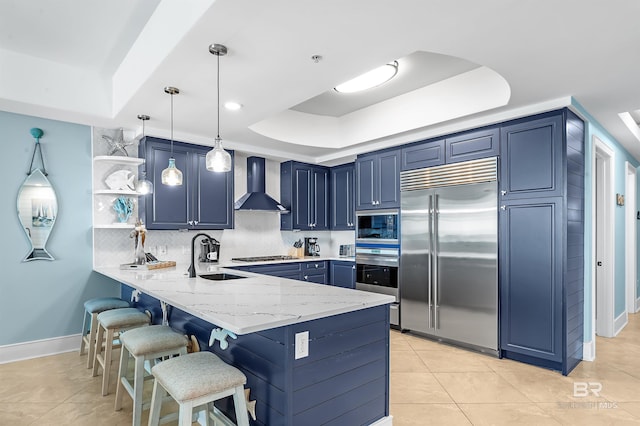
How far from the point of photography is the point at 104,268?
3.90 m

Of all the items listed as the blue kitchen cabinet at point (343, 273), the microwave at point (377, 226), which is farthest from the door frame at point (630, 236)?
the blue kitchen cabinet at point (343, 273)

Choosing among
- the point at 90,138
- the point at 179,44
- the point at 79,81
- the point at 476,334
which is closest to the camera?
the point at 179,44

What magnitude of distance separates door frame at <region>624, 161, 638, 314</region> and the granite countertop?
190 inches

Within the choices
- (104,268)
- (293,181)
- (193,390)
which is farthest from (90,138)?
(193,390)

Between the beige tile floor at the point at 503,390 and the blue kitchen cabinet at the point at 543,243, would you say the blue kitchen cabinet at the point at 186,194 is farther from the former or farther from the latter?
the blue kitchen cabinet at the point at 543,243

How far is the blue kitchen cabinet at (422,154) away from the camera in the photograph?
→ 13.6 feet

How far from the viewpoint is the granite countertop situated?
1.70 metres

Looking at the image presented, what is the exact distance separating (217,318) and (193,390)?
0.32 meters

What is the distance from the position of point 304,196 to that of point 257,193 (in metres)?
0.82

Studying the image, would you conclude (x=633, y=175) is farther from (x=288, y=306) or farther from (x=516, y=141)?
(x=288, y=306)

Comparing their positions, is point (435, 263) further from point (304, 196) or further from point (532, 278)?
point (304, 196)

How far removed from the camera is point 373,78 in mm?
3578

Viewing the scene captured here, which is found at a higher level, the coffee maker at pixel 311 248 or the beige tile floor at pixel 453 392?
the coffee maker at pixel 311 248

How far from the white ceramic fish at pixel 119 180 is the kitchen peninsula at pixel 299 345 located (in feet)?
6.61
